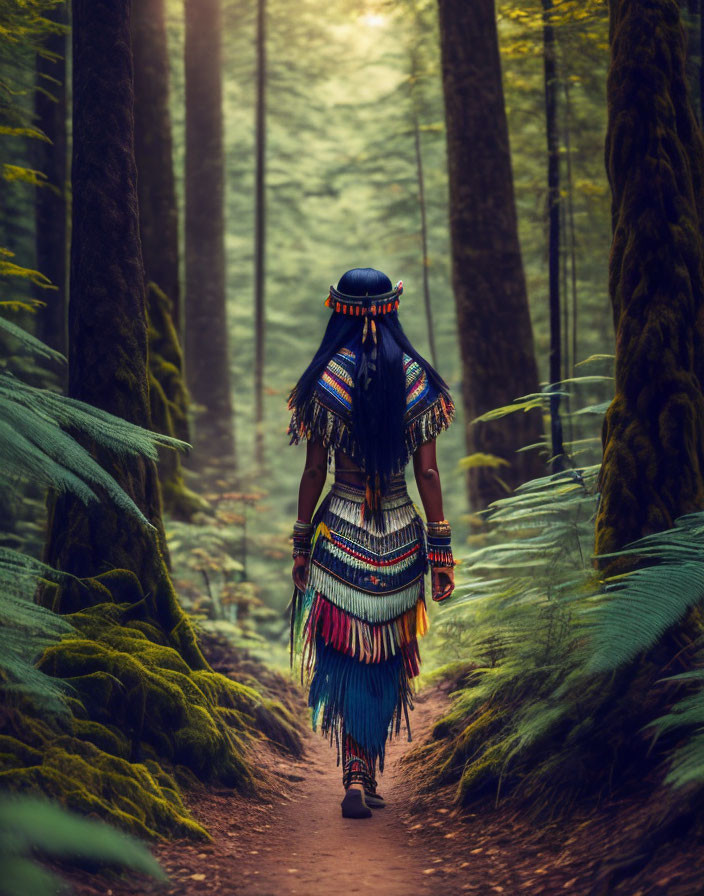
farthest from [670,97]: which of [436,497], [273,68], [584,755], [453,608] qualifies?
[273,68]

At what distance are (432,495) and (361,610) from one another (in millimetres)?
805

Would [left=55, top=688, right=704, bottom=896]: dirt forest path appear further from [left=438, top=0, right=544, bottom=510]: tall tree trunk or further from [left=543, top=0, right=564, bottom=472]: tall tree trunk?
[left=438, top=0, right=544, bottom=510]: tall tree trunk

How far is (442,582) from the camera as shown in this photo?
5.32 metres

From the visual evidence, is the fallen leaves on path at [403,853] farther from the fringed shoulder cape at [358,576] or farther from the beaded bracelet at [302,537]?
the beaded bracelet at [302,537]

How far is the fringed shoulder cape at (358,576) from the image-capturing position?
5.35 meters

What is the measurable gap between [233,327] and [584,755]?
26.8 meters

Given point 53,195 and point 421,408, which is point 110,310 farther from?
point 53,195

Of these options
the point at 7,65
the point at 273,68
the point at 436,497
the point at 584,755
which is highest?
the point at 273,68

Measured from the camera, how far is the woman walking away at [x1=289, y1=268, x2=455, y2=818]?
530 cm

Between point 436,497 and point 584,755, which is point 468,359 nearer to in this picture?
point 436,497

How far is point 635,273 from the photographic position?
5.22 metres

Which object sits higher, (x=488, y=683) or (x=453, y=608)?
(x=453, y=608)

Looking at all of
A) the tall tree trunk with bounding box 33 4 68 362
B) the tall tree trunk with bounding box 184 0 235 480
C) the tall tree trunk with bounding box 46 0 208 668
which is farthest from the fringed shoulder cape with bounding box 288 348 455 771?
the tall tree trunk with bounding box 184 0 235 480

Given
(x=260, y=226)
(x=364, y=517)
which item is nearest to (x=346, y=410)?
(x=364, y=517)
